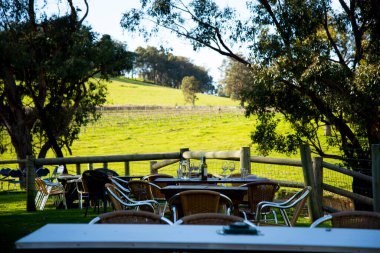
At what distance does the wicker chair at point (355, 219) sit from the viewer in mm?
4254

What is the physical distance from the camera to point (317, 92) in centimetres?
1449

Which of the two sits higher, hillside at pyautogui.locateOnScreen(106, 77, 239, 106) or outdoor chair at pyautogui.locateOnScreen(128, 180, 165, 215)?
hillside at pyautogui.locateOnScreen(106, 77, 239, 106)

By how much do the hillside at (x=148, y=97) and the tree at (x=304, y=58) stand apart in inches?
1922

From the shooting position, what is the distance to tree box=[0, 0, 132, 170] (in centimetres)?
2142

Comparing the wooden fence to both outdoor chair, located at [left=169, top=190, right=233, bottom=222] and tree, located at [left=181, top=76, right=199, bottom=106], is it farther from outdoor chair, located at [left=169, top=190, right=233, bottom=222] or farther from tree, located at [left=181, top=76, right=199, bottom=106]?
tree, located at [left=181, top=76, right=199, bottom=106]

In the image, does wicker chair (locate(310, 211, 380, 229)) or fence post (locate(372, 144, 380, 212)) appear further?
fence post (locate(372, 144, 380, 212))

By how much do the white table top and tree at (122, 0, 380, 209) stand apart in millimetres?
10340

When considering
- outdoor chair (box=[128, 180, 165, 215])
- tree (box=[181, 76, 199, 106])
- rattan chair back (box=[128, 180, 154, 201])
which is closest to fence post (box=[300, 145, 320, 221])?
outdoor chair (box=[128, 180, 165, 215])

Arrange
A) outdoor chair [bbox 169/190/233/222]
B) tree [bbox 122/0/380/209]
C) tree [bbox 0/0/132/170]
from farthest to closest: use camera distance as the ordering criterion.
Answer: tree [bbox 0/0/132/170]
tree [bbox 122/0/380/209]
outdoor chair [bbox 169/190/233/222]

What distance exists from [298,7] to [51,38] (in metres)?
10.8

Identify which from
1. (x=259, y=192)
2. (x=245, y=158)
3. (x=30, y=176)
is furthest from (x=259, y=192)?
(x=30, y=176)

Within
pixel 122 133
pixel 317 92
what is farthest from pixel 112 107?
pixel 317 92

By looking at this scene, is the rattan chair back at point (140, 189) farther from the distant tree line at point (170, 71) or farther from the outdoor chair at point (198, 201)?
the distant tree line at point (170, 71)

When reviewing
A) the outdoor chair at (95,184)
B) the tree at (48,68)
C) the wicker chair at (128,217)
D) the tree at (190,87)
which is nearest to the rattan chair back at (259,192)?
the wicker chair at (128,217)
